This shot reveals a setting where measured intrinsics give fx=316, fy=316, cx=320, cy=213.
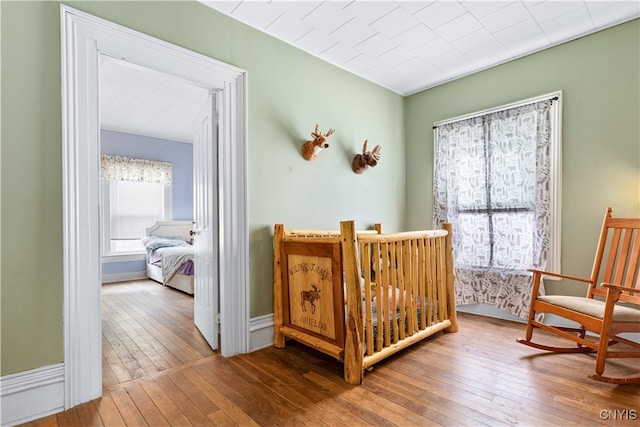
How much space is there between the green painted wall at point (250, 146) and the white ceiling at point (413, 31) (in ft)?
0.61

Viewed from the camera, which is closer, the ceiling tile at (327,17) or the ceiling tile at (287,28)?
the ceiling tile at (327,17)

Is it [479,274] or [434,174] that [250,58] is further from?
[479,274]

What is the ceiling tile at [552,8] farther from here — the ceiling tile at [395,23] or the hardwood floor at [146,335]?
the hardwood floor at [146,335]

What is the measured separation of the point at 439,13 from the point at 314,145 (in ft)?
4.47

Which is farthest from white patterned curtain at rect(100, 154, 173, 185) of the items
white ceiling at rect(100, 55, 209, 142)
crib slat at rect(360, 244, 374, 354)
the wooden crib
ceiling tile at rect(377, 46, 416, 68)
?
crib slat at rect(360, 244, 374, 354)

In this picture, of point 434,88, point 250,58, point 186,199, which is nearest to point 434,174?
point 434,88

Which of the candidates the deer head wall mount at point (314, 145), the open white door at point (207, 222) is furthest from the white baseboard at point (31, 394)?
the deer head wall mount at point (314, 145)

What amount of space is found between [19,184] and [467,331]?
3.29 m

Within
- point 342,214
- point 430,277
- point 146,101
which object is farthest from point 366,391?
point 146,101

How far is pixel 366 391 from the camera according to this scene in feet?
5.97

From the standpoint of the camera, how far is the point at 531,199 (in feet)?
9.68

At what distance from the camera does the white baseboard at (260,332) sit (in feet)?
8.01

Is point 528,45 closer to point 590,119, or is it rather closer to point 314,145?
point 590,119

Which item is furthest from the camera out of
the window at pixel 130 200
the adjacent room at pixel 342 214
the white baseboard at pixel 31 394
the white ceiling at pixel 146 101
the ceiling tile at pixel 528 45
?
the window at pixel 130 200
